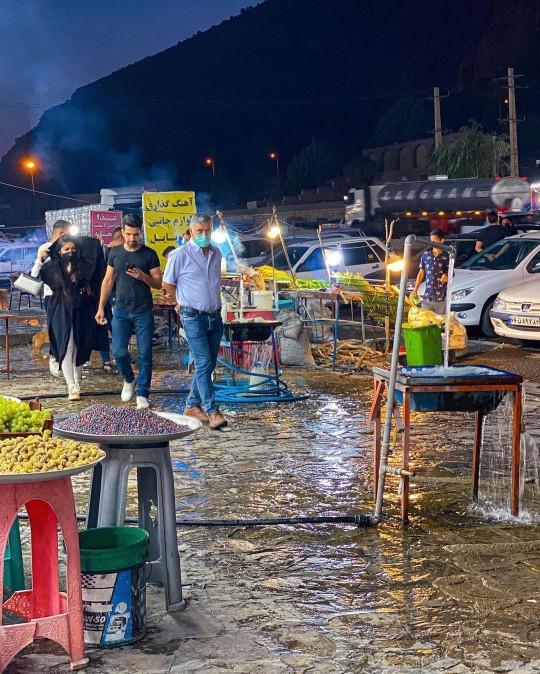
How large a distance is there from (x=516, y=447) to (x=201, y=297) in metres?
3.96

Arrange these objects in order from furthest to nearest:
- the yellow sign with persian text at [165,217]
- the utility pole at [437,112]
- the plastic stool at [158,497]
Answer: the utility pole at [437,112] < the yellow sign with persian text at [165,217] < the plastic stool at [158,497]

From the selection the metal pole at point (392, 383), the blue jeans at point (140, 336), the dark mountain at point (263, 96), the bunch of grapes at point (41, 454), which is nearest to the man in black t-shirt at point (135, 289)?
the blue jeans at point (140, 336)

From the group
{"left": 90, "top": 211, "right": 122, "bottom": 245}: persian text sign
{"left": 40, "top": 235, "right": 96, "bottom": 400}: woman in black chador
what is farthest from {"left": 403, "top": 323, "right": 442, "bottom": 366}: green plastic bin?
{"left": 90, "top": 211, "right": 122, "bottom": 245}: persian text sign

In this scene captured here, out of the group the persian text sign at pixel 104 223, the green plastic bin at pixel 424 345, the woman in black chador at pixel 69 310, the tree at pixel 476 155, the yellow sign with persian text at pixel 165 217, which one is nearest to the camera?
the green plastic bin at pixel 424 345

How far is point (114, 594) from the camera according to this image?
470 centimetres

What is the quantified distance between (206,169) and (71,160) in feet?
89.5

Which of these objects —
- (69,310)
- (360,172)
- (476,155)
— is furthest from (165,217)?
(360,172)

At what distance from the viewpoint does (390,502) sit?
7.10 m

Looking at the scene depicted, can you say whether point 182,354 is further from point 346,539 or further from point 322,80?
point 322,80

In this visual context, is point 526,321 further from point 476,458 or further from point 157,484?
point 157,484

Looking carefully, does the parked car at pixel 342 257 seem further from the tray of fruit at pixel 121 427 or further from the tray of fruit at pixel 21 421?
the tray of fruit at pixel 21 421

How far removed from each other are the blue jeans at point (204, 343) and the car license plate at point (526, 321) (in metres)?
6.88

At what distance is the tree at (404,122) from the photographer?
105 m

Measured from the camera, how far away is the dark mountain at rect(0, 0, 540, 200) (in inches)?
4953
